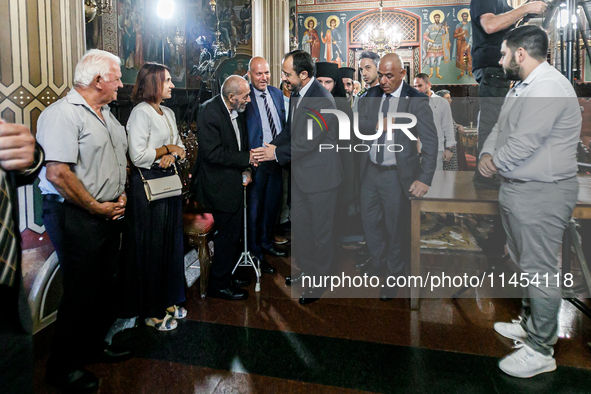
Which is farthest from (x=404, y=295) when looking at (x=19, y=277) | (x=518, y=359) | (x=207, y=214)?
(x=19, y=277)

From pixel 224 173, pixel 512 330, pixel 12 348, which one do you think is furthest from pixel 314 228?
pixel 12 348

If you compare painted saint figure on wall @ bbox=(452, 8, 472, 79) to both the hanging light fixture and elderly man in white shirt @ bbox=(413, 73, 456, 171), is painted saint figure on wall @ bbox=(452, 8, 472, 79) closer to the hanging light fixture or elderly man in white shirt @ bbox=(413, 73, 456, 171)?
elderly man in white shirt @ bbox=(413, 73, 456, 171)

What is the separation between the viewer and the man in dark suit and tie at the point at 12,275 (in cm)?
98

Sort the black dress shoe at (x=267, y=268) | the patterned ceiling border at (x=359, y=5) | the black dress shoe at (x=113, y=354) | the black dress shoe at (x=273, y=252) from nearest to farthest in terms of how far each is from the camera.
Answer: the black dress shoe at (x=113, y=354) < the black dress shoe at (x=267, y=268) < the black dress shoe at (x=273, y=252) < the patterned ceiling border at (x=359, y=5)

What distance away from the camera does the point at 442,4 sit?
13328mm

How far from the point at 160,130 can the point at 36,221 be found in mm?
851

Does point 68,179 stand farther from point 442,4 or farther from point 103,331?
point 442,4

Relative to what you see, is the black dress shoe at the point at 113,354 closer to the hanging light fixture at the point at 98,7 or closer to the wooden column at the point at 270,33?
the hanging light fixture at the point at 98,7

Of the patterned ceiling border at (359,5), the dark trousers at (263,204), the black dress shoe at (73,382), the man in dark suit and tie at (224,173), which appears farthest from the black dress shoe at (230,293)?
the patterned ceiling border at (359,5)

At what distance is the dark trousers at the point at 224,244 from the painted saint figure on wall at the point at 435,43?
41.0 ft

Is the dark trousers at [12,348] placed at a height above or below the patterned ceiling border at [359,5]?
below

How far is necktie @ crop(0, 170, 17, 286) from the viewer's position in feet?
3.18

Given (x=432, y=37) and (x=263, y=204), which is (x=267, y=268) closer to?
(x=263, y=204)

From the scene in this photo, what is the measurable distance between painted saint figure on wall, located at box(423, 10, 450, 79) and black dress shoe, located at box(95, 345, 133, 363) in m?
13.6
